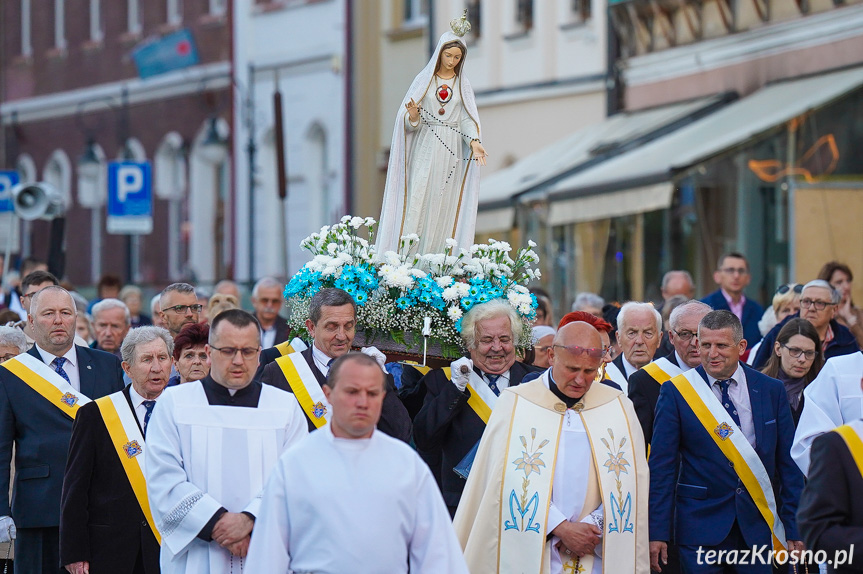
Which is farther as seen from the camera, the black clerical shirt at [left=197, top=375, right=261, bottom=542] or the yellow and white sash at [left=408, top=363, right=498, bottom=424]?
the yellow and white sash at [left=408, top=363, right=498, bottom=424]

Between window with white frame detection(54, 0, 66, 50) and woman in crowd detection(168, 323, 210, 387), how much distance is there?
30.1 meters

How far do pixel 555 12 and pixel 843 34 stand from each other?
22.5 feet

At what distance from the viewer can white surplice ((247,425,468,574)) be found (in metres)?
5.99

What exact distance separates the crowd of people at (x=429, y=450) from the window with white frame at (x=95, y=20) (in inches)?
1061

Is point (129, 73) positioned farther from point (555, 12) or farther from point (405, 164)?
point (405, 164)

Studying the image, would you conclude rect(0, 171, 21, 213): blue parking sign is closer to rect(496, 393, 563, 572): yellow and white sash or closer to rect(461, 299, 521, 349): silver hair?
rect(461, 299, 521, 349): silver hair

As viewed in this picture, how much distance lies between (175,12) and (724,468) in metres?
26.6

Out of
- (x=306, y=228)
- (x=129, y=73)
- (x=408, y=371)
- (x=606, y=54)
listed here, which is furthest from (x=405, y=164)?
(x=129, y=73)

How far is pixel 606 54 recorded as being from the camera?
2345 cm

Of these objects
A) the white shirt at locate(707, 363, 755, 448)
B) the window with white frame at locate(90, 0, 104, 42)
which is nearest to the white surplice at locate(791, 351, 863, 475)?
the white shirt at locate(707, 363, 755, 448)

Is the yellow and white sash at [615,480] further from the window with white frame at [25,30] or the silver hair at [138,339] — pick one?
the window with white frame at [25,30]

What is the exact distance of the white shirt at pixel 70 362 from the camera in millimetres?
9359

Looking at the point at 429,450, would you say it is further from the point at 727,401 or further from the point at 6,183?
the point at 6,183

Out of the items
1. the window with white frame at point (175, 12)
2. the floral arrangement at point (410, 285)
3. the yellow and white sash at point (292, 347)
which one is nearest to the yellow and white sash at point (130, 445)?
the floral arrangement at point (410, 285)
